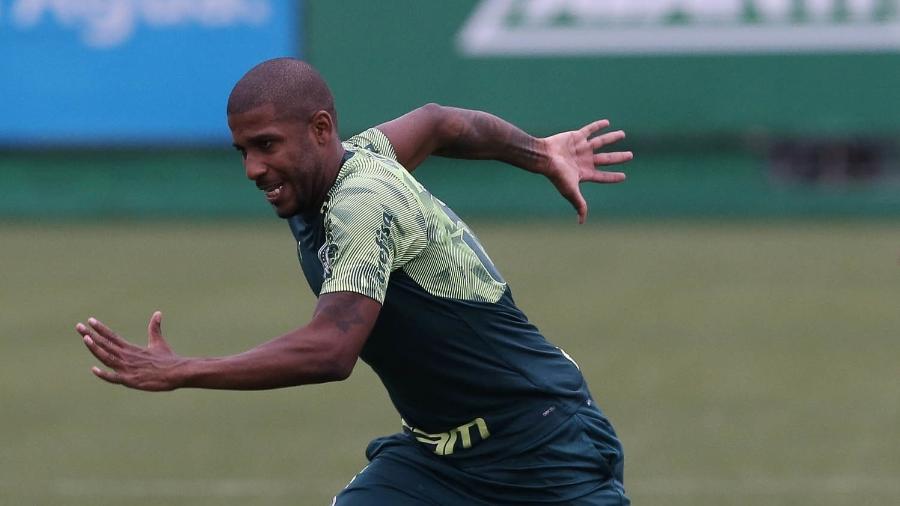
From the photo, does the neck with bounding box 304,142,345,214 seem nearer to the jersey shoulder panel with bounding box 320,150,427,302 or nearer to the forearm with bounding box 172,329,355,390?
the jersey shoulder panel with bounding box 320,150,427,302

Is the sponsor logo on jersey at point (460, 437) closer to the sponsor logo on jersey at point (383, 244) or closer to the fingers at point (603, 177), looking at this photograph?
the sponsor logo on jersey at point (383, 244)

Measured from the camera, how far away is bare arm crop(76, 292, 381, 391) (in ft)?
14.0

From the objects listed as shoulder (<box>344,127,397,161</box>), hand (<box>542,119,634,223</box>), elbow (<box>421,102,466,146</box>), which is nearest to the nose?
shoulder (<box>344,127,397,161</box>)

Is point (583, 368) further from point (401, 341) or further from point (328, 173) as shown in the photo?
point (328, 173)

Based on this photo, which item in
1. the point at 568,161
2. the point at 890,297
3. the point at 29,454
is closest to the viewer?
the point at 568,161

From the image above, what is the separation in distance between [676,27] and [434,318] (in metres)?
20.2

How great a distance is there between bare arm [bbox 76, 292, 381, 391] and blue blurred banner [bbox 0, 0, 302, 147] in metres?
20.6

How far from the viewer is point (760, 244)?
70.2 ft

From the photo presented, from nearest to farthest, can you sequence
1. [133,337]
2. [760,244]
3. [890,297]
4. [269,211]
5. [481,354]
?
[481,354] → [133,337] → [890,297] → [760,244] → [269,211]

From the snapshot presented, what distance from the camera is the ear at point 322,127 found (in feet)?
15.1

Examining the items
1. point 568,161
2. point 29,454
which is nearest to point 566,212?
point 29,454

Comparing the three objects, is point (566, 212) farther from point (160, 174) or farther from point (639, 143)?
point (160, 174)

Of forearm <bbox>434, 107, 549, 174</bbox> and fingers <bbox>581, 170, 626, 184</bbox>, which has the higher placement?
forearm <bbox>434, 107, 549, 174</bbox>

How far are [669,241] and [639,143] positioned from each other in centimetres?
324
